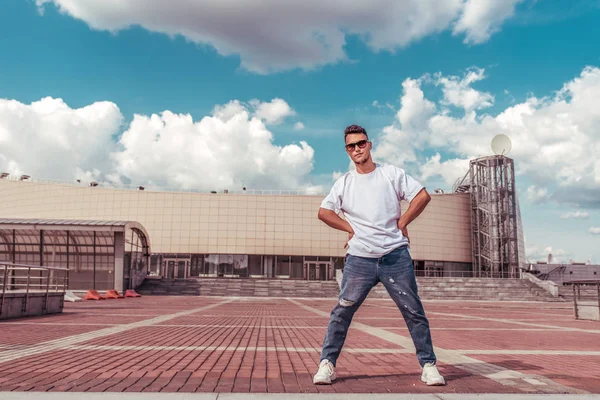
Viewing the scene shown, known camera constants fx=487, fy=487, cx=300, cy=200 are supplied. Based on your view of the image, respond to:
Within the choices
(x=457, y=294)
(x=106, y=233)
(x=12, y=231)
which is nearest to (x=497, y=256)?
(x=457, y=294)

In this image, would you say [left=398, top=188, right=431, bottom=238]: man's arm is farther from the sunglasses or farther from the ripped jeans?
the sunglasses

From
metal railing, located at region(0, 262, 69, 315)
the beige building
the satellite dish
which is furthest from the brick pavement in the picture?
the satellite dish

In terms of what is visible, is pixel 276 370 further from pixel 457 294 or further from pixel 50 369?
pixel 457 294

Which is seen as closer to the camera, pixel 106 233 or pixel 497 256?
pixel 106 233

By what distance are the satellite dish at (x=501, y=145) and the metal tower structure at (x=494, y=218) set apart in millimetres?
814

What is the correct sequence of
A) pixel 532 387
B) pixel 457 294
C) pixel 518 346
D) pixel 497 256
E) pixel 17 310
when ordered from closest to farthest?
pixel 532 387 → pixel 518 346 → pixel 17 310 → pixel 457 294 → pixel 497 256

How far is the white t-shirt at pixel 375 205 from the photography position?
370 cm

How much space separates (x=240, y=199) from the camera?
5388cm

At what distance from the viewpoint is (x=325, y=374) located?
3648 mm

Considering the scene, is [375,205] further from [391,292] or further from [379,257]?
[391,292]

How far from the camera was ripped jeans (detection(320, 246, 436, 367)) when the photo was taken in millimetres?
3691

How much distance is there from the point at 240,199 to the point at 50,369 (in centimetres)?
4994

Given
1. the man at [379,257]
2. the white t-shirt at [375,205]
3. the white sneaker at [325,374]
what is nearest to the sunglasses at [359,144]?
the man at [379,257]

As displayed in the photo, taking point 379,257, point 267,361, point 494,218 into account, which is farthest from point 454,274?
point 379,257
